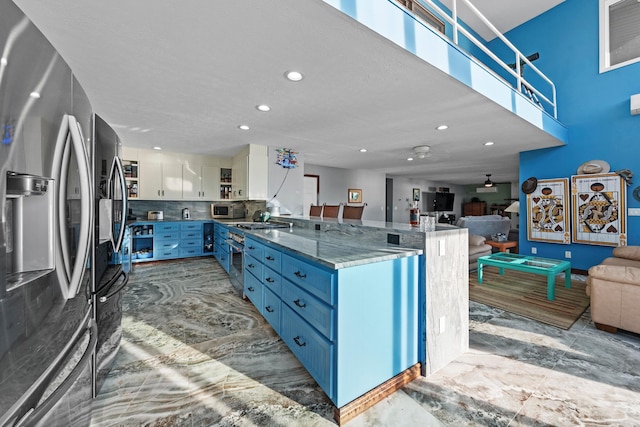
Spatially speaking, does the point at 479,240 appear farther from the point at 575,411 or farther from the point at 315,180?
the point at 315,180

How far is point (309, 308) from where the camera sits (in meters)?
1.62

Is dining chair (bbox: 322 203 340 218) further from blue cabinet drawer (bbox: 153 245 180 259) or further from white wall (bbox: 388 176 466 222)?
white wall (bbox: 388 176 466 222)

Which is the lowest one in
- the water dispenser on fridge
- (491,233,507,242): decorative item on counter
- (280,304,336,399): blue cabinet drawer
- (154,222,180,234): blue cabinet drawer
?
(280,304,336,399): blue cabinet drawer

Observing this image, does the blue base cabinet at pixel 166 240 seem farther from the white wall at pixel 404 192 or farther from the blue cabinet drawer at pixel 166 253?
the white wall at pixel 404 192

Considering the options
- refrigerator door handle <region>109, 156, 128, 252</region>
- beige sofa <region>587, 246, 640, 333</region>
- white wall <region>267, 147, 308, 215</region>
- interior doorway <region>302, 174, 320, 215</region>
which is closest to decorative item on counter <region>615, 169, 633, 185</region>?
beige sofa <region>587, 246, 640, 333</region>

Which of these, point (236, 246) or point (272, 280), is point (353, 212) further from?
point (272, 280)

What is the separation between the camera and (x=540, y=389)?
163cm

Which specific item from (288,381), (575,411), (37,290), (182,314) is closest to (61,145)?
(37,290)

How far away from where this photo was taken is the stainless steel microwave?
5824mm

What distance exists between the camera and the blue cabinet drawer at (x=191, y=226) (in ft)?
A: 17.0

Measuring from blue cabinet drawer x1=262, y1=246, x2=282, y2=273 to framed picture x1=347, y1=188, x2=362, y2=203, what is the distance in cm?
593

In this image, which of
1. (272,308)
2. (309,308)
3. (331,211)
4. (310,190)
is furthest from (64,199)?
(310,190)

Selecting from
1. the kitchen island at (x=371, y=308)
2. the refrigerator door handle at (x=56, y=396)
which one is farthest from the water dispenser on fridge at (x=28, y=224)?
the kitchen island at (x=371, y=308)

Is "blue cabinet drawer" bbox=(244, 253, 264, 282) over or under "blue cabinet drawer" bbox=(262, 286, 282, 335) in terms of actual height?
over
